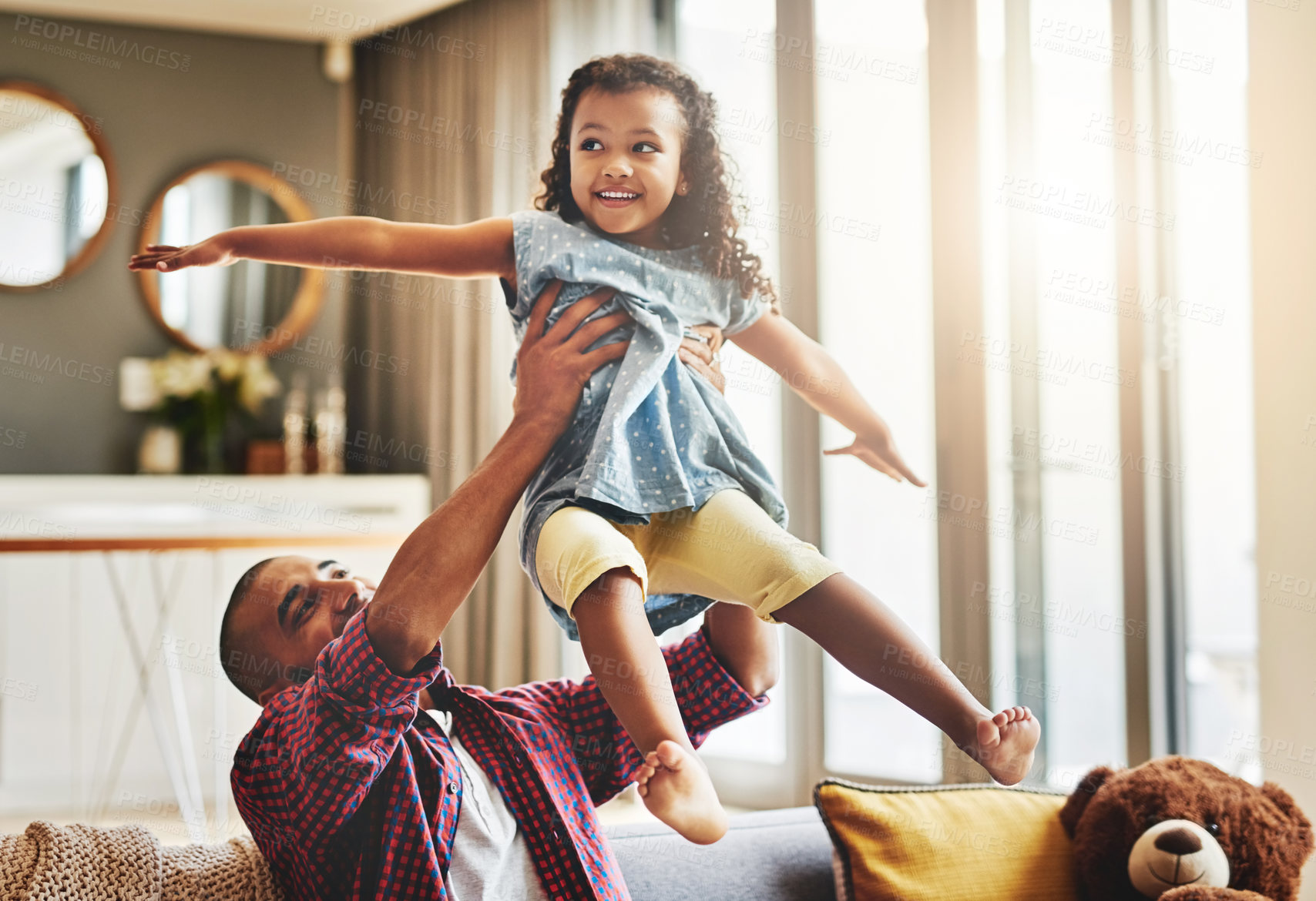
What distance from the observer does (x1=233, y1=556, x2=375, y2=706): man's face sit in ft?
3.88

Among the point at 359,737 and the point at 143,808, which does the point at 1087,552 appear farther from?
the point at 143,808

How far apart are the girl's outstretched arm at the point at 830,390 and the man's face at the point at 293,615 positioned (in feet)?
1.93

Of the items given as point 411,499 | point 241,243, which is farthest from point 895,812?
point 411,499

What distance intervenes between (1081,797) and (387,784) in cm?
91

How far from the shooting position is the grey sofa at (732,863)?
1289mm

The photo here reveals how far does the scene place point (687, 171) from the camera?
1229mm

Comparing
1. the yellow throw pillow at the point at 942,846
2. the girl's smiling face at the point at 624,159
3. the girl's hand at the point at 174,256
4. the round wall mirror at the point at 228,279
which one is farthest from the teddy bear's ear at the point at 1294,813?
the round wall mirror at the point at 228,279

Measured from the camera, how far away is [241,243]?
1.16 metres

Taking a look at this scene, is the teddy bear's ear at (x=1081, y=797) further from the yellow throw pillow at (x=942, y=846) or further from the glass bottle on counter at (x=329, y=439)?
the glass bottle on counter at (x=329, y=439)

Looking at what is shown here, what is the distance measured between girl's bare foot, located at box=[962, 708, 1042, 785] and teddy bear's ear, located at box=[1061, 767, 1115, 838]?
315 millimetres

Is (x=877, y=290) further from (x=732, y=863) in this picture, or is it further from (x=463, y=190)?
(x=732, y=863)

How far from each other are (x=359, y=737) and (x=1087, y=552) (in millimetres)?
1490

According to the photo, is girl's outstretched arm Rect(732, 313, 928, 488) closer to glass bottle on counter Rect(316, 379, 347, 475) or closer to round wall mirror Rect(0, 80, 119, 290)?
glass bottle on counter Rect(316, 379, 347, 475)

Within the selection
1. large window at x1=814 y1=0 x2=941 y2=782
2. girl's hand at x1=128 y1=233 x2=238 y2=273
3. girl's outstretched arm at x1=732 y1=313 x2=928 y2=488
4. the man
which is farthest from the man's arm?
large window at x1=814 y1=0 x2=941 y2=782
